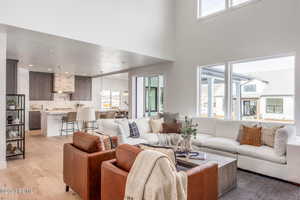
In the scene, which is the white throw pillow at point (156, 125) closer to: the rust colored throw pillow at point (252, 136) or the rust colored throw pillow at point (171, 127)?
the rust colored throw pillow at point (171, 127)

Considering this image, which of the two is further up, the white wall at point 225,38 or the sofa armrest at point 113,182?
the white wall at point 225,38

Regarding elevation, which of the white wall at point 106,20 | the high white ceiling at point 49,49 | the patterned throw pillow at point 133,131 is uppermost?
the white wall at point 106,20

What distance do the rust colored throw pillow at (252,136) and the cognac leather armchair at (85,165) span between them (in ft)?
9.10

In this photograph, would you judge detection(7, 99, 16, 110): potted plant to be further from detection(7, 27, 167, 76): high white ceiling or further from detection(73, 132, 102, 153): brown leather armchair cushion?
detection(73, 132, 102, 153): brown leather armchair cushion

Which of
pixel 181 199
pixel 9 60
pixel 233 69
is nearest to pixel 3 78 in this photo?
pixel 9 60

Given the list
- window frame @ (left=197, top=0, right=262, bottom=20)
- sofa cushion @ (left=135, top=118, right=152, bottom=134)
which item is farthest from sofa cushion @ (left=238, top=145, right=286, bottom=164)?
window frame @ (left=197, top=0, right=262, bottom=20)

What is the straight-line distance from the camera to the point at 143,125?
15.5 ft

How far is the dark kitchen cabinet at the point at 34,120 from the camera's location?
8069 mm

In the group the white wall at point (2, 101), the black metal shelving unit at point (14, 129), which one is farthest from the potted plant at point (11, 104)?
the white wall at point (2, 101)

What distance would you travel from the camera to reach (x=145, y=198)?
4.47ft

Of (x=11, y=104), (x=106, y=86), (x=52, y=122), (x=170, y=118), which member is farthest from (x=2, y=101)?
(x=106, y=86)

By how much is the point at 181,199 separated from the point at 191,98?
4.54 metres

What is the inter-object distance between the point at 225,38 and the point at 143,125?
3.20m

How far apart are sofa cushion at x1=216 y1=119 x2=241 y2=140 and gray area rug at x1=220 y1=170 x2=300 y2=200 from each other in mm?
1112
